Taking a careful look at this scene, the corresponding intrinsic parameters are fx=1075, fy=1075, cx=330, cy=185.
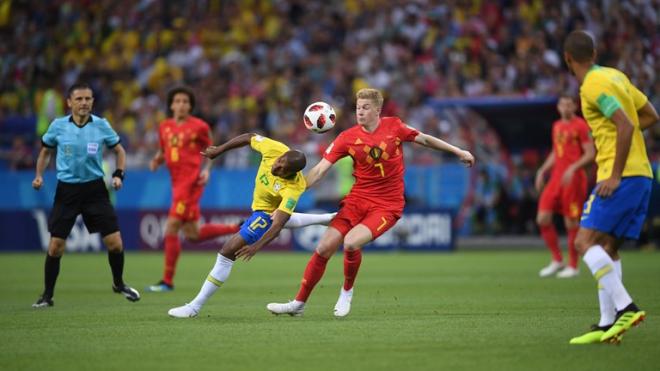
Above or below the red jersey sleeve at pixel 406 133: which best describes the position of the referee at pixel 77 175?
below

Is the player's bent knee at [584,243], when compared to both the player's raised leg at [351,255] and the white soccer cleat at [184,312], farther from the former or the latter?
the white soccer cleat at [184,312]

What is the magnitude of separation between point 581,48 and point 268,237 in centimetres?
332

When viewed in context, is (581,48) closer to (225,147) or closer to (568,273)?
(225,147)

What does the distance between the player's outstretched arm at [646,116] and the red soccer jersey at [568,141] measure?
811cm

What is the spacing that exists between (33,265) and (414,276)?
7672 millimetres

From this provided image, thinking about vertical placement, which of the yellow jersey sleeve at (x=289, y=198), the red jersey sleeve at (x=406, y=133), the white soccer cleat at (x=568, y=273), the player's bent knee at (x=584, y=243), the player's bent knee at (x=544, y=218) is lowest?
the white soccer cleat at (x=568, y=273)

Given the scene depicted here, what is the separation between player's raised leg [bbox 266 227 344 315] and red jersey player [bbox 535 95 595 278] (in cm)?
663

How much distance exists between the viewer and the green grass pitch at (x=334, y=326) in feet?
24.1

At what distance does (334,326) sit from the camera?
9.52 m

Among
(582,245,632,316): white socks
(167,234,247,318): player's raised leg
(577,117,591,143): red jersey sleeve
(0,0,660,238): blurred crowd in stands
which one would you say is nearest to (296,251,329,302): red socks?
(167,234,247,318): player's raised leg

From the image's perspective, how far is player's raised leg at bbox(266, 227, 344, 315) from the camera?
1032 cm

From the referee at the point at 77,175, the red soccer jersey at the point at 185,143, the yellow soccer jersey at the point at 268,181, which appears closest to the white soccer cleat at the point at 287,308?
the yellow soccer jersey at the point at 268,181

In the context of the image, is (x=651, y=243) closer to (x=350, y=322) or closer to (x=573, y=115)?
(x=573, y=115)

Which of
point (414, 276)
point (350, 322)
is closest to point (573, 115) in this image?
point (414, 276)
